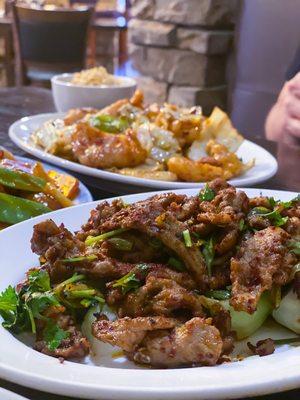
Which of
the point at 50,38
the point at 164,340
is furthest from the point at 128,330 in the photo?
the point at 50,38

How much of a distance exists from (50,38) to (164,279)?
3.37 meters

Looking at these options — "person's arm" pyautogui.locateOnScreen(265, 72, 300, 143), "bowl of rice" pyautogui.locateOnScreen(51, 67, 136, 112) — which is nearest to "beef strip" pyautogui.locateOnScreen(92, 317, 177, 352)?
"bowl of rice" pyautogui.locateOnScreen(51, 67, 136, 112)

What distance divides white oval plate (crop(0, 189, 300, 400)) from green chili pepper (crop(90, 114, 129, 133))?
110cm

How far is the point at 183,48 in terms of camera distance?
3.34 meters

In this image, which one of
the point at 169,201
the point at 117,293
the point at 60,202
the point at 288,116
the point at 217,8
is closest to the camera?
the point at 117,293

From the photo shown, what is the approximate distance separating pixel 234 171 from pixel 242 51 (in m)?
2.22

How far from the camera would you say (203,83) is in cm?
343

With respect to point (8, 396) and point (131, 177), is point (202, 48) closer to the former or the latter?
point (131, 177)

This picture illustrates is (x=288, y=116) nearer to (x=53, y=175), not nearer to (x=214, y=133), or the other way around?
(x=214, y=133)

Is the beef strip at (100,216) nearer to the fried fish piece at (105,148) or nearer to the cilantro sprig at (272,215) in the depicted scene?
the cilantro sprig at (272,215)

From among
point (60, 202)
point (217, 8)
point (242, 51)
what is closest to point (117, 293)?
point (60, 202)

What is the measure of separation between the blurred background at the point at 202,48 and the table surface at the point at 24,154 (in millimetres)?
963

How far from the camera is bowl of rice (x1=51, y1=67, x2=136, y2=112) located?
7.16ft

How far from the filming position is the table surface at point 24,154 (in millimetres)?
652
